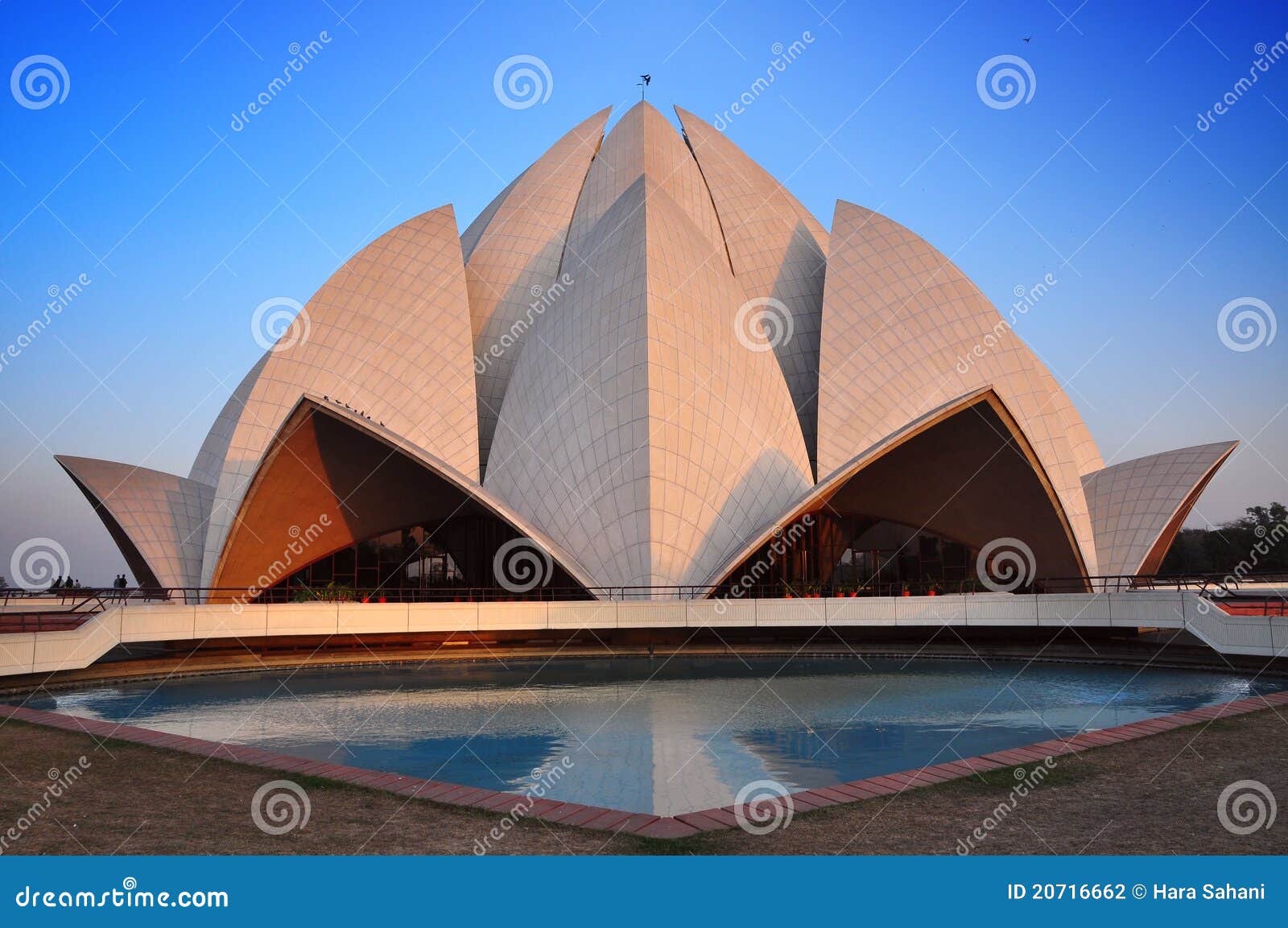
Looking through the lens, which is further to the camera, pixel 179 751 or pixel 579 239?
pixel 579 239

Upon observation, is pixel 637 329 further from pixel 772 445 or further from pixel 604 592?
pixel 604 592

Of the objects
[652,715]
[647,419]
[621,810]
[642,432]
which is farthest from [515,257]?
[621,810]

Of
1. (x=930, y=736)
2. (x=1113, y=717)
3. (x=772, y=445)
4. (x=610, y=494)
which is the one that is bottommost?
(x=930, y=736)

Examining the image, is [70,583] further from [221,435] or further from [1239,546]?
[1239,546]

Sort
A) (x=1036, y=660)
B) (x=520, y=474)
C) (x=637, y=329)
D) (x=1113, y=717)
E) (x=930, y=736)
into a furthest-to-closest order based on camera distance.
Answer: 1. (x=520, y=474)
2. (x=637, y=329)
3. (x=1036, y=660)
4. (x=1113, y=717)
5. (x=930, y=736)

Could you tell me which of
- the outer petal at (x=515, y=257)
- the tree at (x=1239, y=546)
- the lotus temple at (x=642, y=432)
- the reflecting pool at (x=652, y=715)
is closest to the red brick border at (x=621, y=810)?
the reflecting pool at (x=652, y=715)

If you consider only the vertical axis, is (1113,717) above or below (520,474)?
below

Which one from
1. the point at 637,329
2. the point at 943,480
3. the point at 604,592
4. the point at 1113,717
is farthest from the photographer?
the point at 943,480

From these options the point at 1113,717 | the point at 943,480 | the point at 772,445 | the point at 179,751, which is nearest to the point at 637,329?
the point at 772,445
